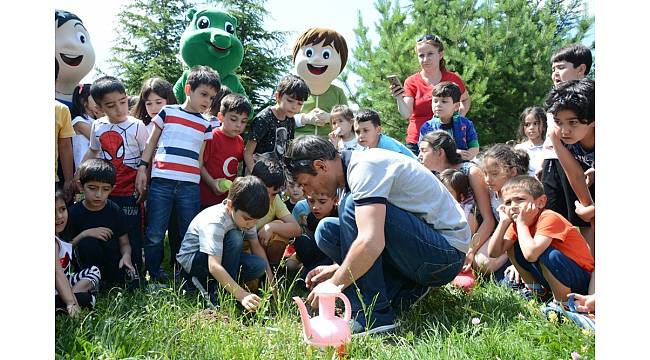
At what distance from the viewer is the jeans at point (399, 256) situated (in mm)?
2811

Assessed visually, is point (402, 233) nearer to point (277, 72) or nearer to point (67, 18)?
point (67, 18)

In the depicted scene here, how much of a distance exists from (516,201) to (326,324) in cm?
141

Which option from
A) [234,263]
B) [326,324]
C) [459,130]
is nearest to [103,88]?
[234,263]

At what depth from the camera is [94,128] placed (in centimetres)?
405

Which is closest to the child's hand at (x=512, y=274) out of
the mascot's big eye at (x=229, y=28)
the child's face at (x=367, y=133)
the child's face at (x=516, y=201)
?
the child's face at (x=516, y=201)

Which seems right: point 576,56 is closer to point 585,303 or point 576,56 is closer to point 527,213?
point 527,213

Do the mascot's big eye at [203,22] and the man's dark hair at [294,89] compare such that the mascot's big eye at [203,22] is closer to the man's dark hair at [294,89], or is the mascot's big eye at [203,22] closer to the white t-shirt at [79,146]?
the man's dark hair at [294,89]

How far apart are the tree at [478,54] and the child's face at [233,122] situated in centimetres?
600

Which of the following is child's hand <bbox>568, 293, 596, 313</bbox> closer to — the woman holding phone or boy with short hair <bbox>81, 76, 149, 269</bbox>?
boy with short hair <bbox>81, 76, 149, 269</bbox>

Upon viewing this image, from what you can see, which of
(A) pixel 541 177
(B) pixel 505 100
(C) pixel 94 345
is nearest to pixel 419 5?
(B) pixel 505 100

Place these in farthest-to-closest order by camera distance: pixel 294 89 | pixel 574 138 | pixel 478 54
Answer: pixel 478 54
pixel 294 89
pixel 574 138

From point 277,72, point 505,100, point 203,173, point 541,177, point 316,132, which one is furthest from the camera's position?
point 277,72

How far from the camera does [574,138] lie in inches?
117

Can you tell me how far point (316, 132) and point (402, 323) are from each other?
265 cm
